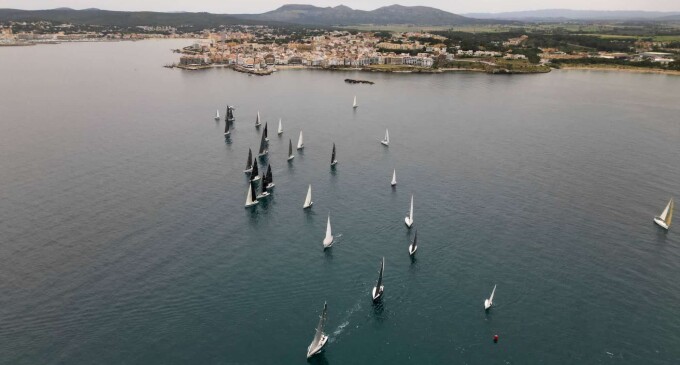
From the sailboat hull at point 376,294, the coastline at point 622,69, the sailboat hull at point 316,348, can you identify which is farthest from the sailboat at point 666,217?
the coastline at point 622,69

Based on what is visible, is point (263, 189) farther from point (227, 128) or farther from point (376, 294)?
point (227, 128)

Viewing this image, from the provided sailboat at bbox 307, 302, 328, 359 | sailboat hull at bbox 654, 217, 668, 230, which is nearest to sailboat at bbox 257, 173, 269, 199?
sailboat at bbox 307, 302, 328, 359

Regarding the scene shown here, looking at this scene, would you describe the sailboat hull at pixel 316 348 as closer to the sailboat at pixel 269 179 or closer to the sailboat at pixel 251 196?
the sailboat at pixel 251 196

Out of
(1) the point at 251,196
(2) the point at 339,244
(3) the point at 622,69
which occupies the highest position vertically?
(3) the point at 622,69

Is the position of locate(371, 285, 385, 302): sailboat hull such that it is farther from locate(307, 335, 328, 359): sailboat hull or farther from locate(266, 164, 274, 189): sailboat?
locate(266, 164, 274, 189): sailboat

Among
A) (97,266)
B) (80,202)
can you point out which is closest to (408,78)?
(80,202)

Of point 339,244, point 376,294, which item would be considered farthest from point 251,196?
point 376,294

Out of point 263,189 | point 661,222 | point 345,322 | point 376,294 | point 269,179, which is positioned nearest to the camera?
point 345,322

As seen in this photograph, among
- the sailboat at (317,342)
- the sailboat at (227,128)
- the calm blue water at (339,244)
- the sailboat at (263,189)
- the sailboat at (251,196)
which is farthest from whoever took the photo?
the sailboat at (227,128)

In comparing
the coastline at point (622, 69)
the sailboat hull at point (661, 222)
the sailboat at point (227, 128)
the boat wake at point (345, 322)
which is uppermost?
the coastline at point (622, 69)

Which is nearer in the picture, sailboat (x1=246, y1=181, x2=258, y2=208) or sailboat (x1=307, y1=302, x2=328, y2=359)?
sailboat (x1=307, y1=302, x2=328, y2=359)
